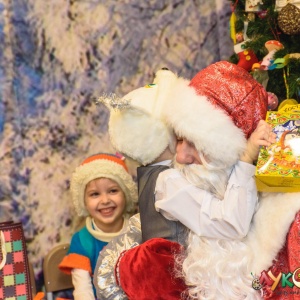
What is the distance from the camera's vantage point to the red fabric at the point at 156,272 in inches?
79.3

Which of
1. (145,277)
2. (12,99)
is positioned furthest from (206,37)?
(145,277)

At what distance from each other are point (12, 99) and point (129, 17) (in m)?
0.65

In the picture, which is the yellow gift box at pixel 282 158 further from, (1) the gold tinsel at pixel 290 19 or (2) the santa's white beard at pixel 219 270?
(1) the gold tinsel at pixel 290 19

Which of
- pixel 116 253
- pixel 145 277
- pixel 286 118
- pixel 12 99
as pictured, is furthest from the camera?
pixel 12 99

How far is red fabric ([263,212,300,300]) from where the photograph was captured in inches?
71.5

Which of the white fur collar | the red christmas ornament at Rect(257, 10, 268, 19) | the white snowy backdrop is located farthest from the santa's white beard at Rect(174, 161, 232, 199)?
the white snowy backdrop

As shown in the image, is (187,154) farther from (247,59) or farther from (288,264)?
(247,59)

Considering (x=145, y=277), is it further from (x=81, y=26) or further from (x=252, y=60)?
(x=81, y=26)

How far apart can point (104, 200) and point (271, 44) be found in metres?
0.91

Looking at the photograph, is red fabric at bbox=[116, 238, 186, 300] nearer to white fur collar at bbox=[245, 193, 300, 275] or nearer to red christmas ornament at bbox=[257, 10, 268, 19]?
white fur collar at bbox=[245, 193, 300, 275]

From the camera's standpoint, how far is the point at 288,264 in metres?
1.87

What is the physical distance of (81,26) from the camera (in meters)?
2.85

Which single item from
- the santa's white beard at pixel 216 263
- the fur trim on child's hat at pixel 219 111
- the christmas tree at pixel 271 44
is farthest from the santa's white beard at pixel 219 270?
the christmas tree at pixel 271 44

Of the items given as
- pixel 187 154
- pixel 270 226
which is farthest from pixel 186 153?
pixel 270 226
